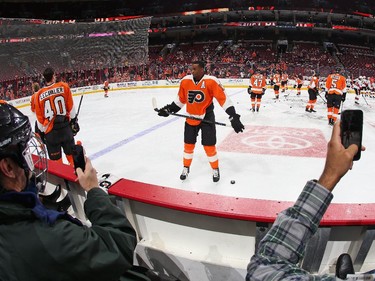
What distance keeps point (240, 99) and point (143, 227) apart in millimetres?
12415

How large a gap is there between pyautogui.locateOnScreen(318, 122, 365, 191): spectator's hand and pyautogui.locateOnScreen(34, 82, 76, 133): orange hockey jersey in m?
4.37

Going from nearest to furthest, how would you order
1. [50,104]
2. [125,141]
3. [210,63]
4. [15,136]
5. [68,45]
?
[15,136]
[50,104]
[125,141]
[68,45]
[210,63]

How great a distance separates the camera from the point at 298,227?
0.87 metres

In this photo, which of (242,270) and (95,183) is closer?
(95,183)

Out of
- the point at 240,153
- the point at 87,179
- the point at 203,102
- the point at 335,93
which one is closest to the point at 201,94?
the point at 203,102

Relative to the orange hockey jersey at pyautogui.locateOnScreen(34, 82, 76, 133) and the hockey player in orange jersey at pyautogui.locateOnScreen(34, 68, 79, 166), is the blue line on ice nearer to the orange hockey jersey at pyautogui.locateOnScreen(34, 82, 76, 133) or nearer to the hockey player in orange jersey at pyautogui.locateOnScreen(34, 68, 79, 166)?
the hockey player in orange jersey at pyautogui.locateOnScreen(34, 68, 79, 166)

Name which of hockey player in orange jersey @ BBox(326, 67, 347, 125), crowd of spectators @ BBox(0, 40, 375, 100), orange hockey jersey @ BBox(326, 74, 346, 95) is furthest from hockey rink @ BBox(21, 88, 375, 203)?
crowd of spectators @ BBox(0, 40, 375, 100)

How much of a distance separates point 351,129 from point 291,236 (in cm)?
33

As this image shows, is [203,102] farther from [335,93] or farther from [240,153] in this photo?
[335,93]

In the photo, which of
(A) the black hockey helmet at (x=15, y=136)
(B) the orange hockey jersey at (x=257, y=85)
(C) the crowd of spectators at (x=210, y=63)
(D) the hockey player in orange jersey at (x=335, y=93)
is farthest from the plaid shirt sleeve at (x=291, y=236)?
(C) the crowd of spectators at (x=210, y=63)

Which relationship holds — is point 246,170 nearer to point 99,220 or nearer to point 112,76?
point 99,220

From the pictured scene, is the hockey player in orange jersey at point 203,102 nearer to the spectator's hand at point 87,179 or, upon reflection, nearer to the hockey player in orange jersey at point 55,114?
the hockey player in orange jersey at point 55,114

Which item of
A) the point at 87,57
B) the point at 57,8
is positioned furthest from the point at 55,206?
the point at 57,8

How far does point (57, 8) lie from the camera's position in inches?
1249
